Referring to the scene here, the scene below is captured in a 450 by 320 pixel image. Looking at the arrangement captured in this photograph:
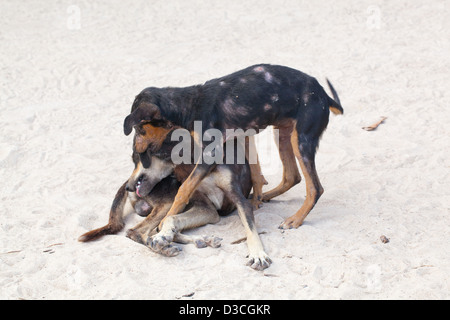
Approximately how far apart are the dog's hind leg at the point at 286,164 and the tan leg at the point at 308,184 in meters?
0.50

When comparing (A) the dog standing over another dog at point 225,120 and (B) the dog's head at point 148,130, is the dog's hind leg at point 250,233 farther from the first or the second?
(B) the dog's head at point 148,130

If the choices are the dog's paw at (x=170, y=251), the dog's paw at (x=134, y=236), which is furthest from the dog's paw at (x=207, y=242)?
the dog's paw at (x=134, y=236)

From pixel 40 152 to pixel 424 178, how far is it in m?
4.93

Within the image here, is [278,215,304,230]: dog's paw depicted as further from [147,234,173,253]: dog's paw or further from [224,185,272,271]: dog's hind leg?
[147,234,173,253]: dog's paw

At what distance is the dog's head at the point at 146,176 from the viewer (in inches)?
233

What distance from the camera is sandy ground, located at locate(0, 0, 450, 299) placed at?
190 inches

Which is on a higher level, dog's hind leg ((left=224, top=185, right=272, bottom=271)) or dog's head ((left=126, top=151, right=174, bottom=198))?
dog's head ((left=126, top=151, right=174, bottom=198))

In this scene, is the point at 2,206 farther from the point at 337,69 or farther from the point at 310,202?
the point at 337,69

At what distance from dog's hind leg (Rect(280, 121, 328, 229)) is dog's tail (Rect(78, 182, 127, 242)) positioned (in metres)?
1.62

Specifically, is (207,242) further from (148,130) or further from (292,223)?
(148,130)

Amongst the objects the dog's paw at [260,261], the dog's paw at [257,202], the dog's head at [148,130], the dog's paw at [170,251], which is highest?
the dog's head at [148,130]

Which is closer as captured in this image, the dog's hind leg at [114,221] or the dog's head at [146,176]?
the dog's hind leg at [114,221]

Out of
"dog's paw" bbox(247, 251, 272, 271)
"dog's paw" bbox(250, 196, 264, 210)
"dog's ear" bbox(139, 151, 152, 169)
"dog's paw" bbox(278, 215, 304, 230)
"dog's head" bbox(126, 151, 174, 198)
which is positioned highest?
"dog's ear" bbox(139, 151, 152, 169)

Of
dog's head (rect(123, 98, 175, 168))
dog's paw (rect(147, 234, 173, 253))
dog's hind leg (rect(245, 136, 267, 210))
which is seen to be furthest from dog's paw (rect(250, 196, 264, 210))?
dog's paw (rect(147, 234, 173, 253))
